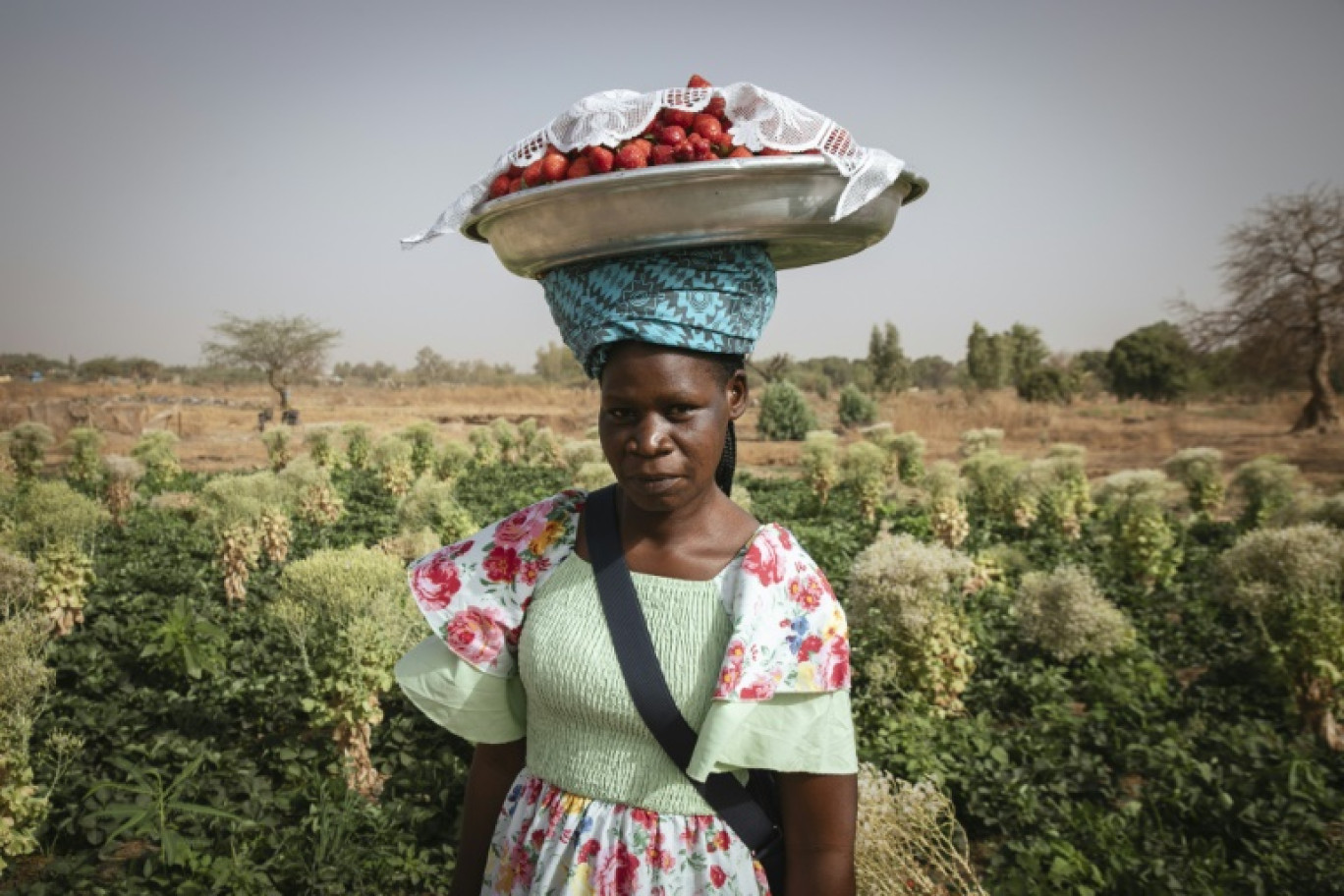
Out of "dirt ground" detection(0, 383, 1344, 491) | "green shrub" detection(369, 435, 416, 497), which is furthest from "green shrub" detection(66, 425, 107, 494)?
"dirt ground" detection(0, 383, 1344, 491)

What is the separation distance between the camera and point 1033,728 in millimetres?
4500

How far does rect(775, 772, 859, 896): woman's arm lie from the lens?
1.26 meters

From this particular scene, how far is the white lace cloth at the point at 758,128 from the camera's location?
3.73 ft

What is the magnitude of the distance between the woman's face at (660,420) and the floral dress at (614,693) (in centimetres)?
14

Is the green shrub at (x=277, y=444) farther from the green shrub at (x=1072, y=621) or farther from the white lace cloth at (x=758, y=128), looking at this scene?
the white lace cloth at (x=758, y=128)

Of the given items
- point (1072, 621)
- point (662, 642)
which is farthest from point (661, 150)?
point (1072, 621)

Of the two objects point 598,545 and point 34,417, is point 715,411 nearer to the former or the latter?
point 598,545

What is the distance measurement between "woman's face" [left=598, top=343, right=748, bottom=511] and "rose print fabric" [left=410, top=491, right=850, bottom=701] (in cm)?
15

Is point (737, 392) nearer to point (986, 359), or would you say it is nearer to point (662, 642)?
point (662, 642)

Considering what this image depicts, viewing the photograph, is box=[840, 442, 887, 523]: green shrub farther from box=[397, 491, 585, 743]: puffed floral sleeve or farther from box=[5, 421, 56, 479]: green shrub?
box=[5, 421, 56, 479]: green shrub

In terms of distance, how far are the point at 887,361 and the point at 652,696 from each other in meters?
39.9

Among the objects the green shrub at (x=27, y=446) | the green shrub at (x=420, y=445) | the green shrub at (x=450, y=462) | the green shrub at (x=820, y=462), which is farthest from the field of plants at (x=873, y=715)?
the green shrub at (x=450, y=462)

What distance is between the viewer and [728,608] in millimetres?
1294

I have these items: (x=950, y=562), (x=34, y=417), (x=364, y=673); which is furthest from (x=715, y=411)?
(x=34, y=417)
